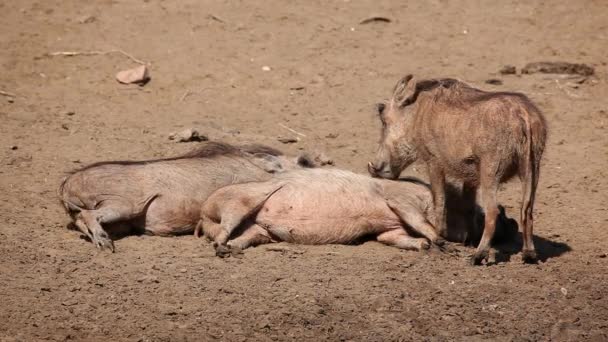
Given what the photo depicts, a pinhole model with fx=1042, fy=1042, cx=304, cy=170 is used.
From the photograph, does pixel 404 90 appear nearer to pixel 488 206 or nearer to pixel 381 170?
pixel 381 170

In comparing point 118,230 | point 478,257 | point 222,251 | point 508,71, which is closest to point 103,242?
point 118,230

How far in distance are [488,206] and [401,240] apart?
0.79 meters

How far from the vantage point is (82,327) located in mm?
5402

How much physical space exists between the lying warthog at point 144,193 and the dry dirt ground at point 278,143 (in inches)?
6.8

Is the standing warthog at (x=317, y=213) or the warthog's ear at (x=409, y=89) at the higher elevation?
the warthog's ear at (x=409, y=89)

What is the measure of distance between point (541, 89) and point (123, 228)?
15.5 feet

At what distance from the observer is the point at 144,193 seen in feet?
22.9

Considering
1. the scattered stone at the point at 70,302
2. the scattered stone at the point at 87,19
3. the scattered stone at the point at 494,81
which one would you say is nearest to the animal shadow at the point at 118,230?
the scattered stone at the point at 70,302

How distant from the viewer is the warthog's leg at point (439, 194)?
660 centimetres

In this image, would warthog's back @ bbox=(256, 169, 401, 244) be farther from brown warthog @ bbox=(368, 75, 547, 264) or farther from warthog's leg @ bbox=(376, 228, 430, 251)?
brown warthog @ bbox=(368, 75, 547, 264)

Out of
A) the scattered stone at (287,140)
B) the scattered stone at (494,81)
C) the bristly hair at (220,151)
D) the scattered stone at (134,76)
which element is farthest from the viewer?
the scattered stone at (134,76)

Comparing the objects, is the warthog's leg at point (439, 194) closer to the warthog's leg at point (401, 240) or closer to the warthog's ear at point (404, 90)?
the warthog's leg at point (401, 240)

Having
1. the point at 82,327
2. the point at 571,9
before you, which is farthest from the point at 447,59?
the point at 82,327

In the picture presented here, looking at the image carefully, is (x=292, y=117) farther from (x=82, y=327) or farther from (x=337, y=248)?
(x=82, y=327)
